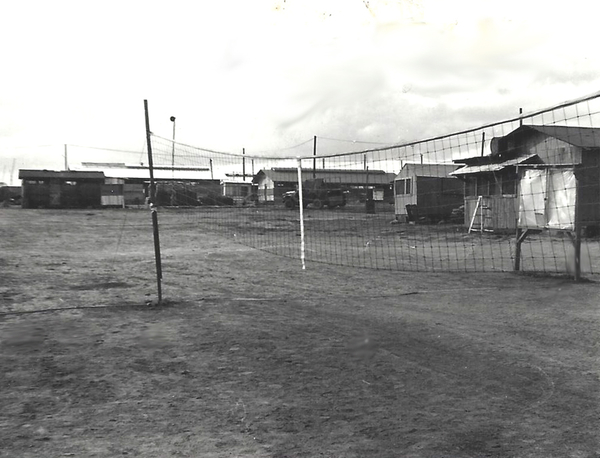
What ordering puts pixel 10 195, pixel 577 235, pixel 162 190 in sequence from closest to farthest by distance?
1. pixel 577 235
2. pixel 162 190
3. pixel 10 195

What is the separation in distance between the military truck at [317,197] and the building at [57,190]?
1597cm

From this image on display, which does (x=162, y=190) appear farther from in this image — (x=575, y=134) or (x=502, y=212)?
(x=575, y=134)

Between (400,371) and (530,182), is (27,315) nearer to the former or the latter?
→ (400,371)

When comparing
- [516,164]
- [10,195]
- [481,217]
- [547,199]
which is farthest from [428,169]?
[10,195]

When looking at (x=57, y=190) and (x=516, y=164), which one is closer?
(x=516, y=164)

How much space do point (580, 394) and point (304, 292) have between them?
15.6 feet

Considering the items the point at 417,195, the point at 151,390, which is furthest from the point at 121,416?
the point at 417,195

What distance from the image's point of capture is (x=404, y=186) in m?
32.8

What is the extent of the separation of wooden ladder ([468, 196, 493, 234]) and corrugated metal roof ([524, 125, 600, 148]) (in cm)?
362

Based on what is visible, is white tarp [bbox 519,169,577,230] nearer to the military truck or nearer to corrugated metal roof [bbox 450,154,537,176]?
corrugated metal roof [bbox 450,154,537,176]

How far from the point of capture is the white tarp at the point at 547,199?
9.17 m

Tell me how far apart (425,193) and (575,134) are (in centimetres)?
1062

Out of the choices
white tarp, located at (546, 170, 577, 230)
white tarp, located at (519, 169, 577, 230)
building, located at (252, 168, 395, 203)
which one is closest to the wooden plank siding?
white tarp, located at (519, 169, 577, 230)

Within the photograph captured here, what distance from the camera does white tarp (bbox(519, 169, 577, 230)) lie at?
30.1ft
